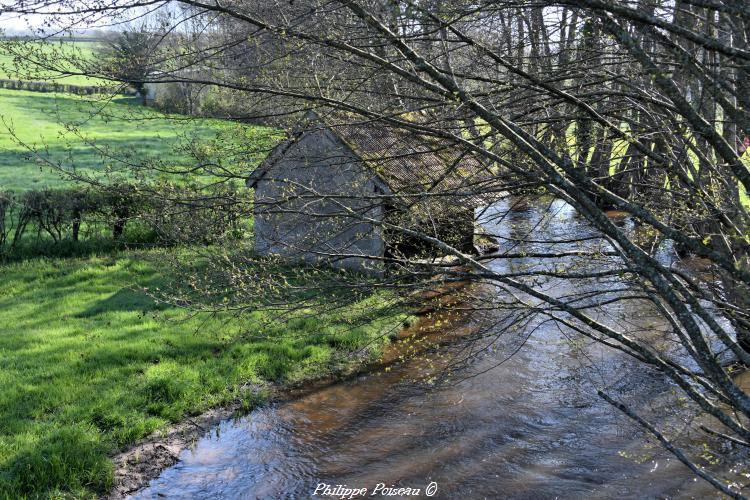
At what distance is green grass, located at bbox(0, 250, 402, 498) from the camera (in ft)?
24.3

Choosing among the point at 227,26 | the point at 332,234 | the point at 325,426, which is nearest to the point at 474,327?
the point at 325,426

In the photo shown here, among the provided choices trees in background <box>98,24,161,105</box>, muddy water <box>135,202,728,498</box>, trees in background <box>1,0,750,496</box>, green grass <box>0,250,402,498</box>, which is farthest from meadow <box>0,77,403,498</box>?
trees in background <box>1,0,750,496</box>

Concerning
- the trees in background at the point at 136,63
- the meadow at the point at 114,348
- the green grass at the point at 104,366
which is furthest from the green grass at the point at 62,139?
the green grass at the point at 104,366

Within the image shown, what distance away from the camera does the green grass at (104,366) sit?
7.41 metres

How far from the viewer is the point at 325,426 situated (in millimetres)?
8945

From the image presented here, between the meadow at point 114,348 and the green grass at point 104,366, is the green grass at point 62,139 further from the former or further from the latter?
the green grass at point 104,366

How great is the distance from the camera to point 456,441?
8469mm

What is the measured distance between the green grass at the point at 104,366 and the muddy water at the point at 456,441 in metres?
0.82

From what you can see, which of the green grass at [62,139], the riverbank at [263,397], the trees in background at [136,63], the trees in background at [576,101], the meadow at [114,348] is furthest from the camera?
the riverbank at [263,397]

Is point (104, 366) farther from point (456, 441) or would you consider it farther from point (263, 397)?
point (456, 441)

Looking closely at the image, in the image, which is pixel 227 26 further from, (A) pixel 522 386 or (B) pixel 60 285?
(B) pixel 60 285

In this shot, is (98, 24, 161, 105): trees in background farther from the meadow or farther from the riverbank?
the riverbank

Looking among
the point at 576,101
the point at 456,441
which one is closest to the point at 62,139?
the point at 456,441

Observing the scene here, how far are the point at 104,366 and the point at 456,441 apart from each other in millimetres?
5400
